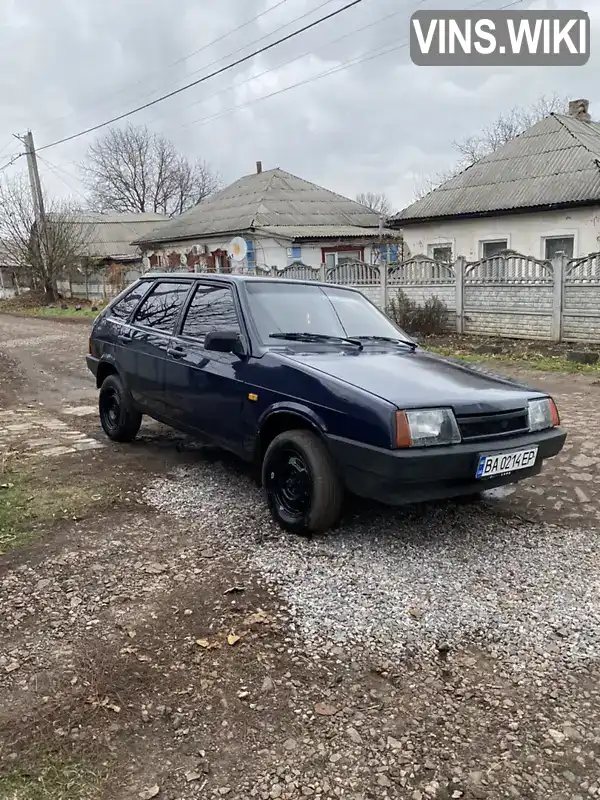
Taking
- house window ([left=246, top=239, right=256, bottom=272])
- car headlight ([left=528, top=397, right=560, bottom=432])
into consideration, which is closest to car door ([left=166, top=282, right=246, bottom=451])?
car headlight ([left=528, top=397, right=560, bottom=432])

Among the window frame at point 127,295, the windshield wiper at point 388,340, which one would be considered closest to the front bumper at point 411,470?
the windshield wiper at point 388,340

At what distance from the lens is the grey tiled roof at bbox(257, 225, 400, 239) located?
2430 centimetres

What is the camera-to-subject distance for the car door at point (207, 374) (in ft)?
14.9

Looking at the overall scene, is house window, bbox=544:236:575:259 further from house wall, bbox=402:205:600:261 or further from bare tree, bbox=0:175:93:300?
bare tree, bbox=0:175:93:300

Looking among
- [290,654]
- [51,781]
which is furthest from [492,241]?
[51,781]

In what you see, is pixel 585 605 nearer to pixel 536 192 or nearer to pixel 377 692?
pixel 377 692

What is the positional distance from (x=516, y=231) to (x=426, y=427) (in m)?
16.2

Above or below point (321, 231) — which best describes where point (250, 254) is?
below

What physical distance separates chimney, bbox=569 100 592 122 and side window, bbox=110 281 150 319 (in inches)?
805

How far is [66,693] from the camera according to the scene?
255 centimetres

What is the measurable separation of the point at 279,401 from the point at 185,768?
2.28 metres

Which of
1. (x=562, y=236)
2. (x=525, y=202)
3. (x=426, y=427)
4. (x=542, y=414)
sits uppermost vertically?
(x=525, y=202)

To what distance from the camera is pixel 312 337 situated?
468 centimetres

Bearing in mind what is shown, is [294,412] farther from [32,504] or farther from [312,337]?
[32,504]
